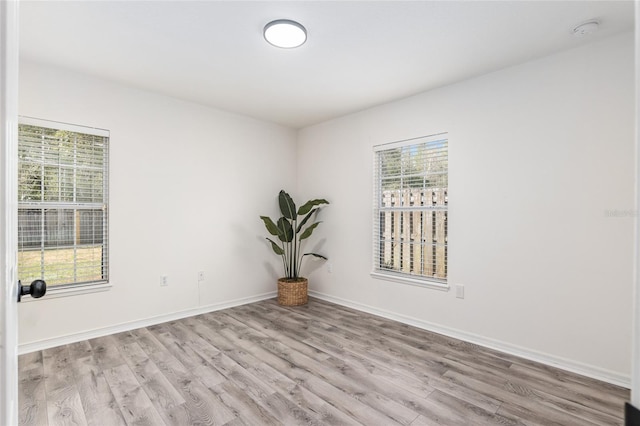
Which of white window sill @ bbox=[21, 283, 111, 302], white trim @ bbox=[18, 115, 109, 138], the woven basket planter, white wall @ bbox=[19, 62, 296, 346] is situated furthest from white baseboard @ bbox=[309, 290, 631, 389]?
white trim @ bbox=[18, 115, 109, 138]

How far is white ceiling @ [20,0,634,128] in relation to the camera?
2047 millimetres

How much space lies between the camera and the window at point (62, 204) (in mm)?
2766

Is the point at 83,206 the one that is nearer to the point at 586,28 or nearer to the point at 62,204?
the point at 62,204

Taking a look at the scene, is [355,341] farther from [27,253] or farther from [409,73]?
[27,253]

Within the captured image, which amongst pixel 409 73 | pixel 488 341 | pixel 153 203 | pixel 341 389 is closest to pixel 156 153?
pixel 153 203

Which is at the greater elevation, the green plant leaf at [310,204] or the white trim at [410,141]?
the white trim at [410,141]

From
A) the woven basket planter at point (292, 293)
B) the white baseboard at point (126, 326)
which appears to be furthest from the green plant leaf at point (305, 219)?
the white baseboard at point (126, 326)

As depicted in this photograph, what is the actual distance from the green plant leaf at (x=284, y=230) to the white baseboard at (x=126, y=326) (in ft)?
3.08

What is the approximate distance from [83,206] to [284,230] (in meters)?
2.25

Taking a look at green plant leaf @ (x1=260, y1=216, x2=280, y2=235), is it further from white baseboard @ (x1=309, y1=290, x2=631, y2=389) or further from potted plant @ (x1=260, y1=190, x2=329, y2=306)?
white baseboard @ (x1=309, y1=290, x2=631, y2=389)

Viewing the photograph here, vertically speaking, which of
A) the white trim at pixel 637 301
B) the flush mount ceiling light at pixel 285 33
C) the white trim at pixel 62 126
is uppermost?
the flush mount ceiling light at pixel 285 33

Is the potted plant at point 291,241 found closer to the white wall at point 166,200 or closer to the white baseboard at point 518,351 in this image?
the white wall at point 166,200

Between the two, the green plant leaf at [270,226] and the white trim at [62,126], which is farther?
the green plant leaf at [270,226]

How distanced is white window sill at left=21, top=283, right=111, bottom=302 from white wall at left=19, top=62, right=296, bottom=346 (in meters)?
0.04
